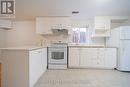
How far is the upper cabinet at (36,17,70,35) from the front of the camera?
666cm

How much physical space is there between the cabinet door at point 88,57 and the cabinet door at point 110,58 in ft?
1.44

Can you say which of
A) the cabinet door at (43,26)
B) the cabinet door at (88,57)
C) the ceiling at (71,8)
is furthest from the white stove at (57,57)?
the ceiling at (71,8)

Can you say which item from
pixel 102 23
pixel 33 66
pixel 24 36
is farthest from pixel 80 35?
pixel 33 66

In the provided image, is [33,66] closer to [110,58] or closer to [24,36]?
[110,58]

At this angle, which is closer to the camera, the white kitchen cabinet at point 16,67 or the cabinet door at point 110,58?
the white kitchen cabinet at point 16,67

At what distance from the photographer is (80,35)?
7.17 m

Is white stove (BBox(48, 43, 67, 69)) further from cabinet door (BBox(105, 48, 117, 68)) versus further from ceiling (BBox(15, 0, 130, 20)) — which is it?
cabinet door (BBox(105, 48, 117, 68))

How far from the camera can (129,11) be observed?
20.4 ft

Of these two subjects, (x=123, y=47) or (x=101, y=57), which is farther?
(x=101, y=57)

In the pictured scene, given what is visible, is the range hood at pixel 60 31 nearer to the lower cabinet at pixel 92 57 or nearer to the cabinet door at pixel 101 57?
the lower cabinet at pixel 92 57

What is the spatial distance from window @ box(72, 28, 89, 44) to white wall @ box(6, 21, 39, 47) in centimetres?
164

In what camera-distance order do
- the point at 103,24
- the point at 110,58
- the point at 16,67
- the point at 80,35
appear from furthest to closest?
1. the point at 80,35
2. the point at 103,24
3. the point at 110,58
4. the point at 16,67

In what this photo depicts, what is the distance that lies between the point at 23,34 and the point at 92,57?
Result: 322 centimetres

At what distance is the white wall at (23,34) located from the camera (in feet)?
23.6
